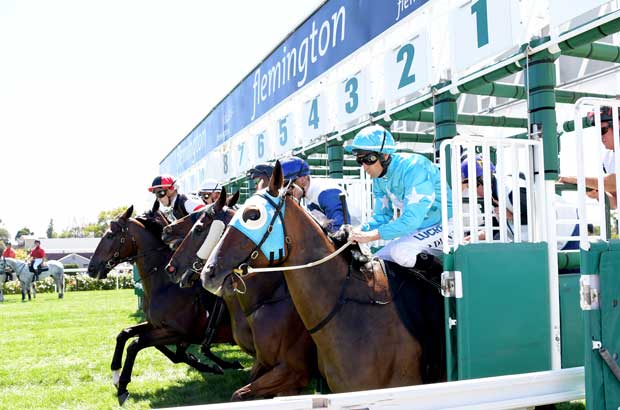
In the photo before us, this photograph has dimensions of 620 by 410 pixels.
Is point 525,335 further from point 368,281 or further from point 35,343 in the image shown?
point 35,343

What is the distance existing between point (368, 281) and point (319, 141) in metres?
4.00

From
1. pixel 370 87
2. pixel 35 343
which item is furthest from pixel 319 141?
pixel 35 343

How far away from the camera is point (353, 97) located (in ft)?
20.3

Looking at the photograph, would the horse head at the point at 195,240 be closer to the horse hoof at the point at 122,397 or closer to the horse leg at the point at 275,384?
the horse leg at the point at 275,384

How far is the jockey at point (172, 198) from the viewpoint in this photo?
5972 millimetres

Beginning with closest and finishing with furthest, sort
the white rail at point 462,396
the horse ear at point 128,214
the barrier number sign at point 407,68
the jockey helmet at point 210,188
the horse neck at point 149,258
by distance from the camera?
1. the white rail at point 462,396
2. the barrier number sign at point 407,68
3. the horse neck at point 149,258
4. the horse ear at point 128,214
5. the jockey helmet at point 210,188

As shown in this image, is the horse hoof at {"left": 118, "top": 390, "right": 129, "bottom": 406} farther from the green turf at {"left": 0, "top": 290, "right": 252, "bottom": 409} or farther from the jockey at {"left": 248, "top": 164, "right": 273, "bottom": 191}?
the jockey at {"left": 248, "top": 164, "right": 273, "bottom": 191}

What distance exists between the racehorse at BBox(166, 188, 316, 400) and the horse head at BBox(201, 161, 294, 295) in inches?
25.8

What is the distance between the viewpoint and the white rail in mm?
1891

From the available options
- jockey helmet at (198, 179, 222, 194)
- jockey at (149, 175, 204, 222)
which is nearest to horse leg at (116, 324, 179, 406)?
jockey at (149, 175, 204, 222)

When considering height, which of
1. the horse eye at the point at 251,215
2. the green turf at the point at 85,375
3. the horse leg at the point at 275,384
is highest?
the horse eye at the point at 251,215

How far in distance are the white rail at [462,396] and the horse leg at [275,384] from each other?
5.66 ft

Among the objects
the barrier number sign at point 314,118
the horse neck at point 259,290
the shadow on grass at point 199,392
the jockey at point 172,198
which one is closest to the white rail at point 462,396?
the horse neck at point 259,290

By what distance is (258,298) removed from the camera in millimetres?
4023
